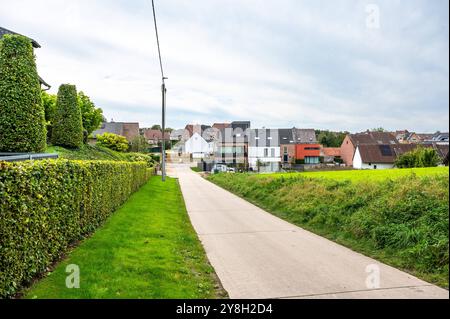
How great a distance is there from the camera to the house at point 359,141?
7156 cm

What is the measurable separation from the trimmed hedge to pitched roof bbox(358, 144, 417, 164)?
61765mm

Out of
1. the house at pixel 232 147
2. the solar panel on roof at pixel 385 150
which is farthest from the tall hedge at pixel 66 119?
the solar panel on roof at pixel 385 150

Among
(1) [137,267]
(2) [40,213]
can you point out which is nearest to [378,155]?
(1) [137,267]

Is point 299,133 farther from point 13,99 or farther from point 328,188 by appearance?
point 13,99

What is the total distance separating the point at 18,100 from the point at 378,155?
6250cm

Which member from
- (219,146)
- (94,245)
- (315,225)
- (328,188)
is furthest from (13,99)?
(219,146)

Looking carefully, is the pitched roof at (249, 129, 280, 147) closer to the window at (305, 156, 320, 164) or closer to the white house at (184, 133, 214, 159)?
the window at (305, 156, 320, 164)

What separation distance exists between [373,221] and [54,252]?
7.67m

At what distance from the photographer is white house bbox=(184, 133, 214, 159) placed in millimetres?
93125

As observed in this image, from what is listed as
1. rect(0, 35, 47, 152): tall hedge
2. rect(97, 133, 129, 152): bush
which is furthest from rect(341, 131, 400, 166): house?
rect(0, 35, 47, 152): tall hedge

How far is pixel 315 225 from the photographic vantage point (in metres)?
12.1

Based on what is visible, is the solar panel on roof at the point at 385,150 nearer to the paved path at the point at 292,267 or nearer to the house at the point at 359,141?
the house at the point at 359,141

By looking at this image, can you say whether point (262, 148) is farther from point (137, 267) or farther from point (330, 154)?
point (137, 267)

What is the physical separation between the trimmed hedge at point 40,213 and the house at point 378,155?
61548mm
